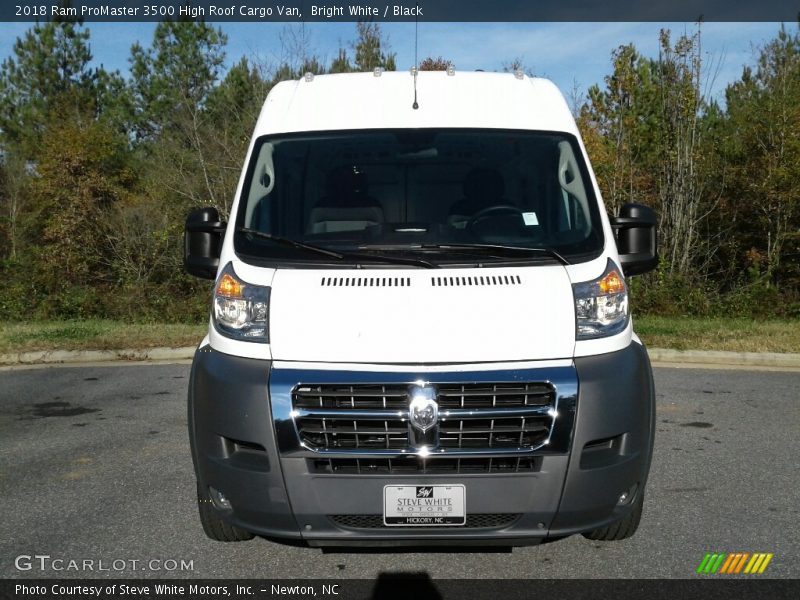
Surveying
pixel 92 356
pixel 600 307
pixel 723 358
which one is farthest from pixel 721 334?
pixel 600 307

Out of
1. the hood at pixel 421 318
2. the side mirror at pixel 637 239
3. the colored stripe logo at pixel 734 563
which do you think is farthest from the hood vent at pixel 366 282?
the colored stripe logo at pixel 734 563

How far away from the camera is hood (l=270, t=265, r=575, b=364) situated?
376 centimetres

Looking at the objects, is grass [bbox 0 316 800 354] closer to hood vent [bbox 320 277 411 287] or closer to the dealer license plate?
hood vent [bbox 320 277 411 287]

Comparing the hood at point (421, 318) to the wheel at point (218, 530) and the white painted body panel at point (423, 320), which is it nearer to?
the white painted body panel at point (423, 320)

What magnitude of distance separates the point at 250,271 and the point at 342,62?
21405 millimetres

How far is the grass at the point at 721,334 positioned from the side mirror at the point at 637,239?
283 inches

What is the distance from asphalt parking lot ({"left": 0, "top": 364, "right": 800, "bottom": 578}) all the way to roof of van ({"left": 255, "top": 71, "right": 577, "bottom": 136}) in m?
2.23

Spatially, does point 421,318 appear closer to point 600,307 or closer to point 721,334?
point 600,307

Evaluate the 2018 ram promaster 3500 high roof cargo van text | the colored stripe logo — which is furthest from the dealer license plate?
the colored stripe logo

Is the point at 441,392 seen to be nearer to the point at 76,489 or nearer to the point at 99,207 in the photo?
the point at 76,489

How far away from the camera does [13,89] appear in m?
43.8

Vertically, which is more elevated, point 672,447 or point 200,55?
point 200,55

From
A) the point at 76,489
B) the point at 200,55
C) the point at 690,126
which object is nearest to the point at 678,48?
the point at 690,126

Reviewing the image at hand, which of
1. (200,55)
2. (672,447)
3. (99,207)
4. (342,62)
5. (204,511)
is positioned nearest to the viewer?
(204,511)
